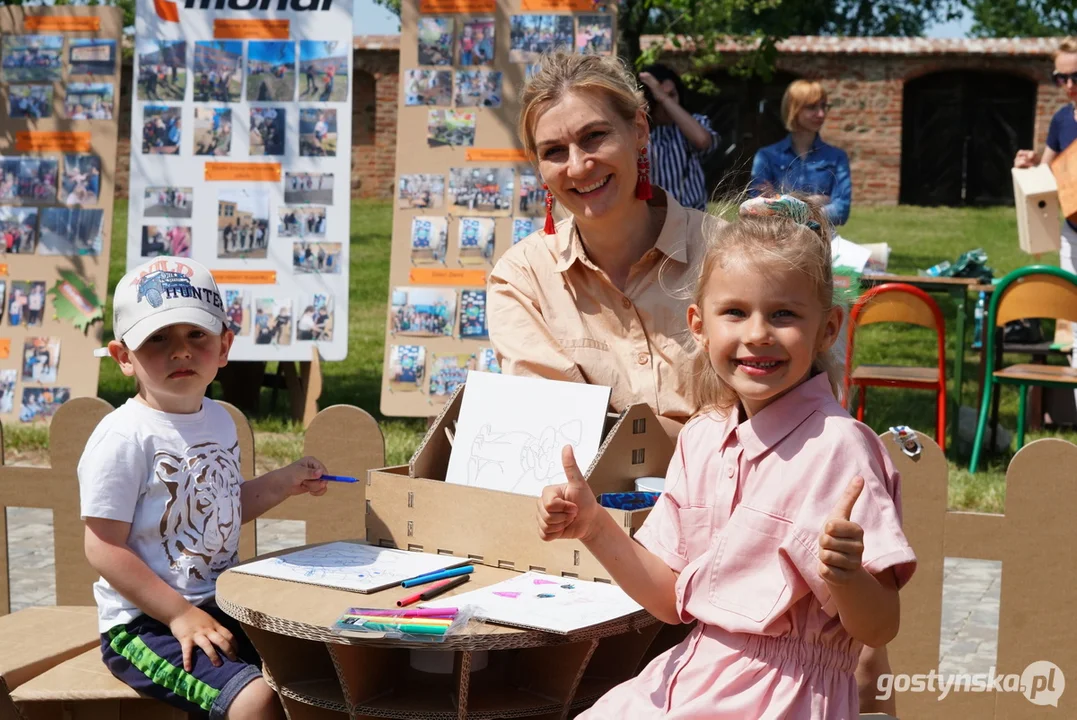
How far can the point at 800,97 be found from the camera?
7918 millimetres

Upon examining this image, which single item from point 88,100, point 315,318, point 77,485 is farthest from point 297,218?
point 77,485

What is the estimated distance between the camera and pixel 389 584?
254cm

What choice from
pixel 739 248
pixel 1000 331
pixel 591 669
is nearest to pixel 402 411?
pixel 1000 331

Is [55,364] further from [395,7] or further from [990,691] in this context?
[395,7]

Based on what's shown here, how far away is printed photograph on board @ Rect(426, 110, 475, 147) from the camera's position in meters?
6.90

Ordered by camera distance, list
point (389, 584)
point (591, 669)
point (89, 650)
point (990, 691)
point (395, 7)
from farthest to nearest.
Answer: point (395, 7) → point (990, 691) → point (89, 650) → point (591, 669) → point (389, 584)

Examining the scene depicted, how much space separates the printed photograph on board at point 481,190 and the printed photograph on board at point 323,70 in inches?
31.4

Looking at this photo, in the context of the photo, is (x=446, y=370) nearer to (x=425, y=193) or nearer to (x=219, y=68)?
(x=425, y=193)

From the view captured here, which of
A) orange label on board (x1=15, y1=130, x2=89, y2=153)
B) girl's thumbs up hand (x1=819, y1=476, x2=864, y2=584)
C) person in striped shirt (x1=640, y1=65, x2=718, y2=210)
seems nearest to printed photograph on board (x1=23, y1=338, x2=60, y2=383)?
orange label on board (x1=15, y1=130, x2=89, y2=153)

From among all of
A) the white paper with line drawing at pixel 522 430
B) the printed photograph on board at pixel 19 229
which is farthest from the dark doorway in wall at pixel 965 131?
the white paper with line drawing at pixel 522 430

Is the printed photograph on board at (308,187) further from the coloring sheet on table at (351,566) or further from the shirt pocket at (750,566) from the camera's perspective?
the shirt pocket at (750,566)

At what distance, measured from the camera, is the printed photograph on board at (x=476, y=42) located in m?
6.85

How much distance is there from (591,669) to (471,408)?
64 cm

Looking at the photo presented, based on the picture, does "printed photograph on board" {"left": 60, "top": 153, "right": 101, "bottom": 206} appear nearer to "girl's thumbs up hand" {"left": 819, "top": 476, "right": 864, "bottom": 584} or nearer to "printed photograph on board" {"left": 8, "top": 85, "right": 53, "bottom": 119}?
"printed photograph on board" {"left": 8, "top": 85, "right": 53, "bottom": 119}
